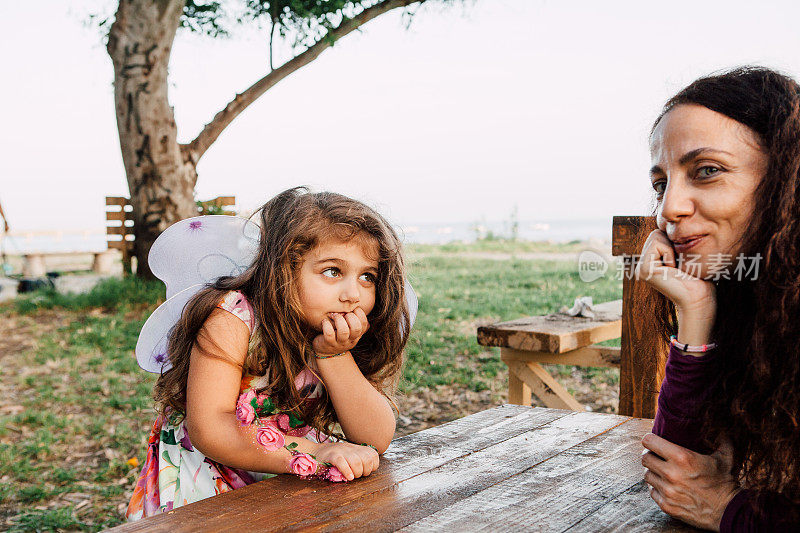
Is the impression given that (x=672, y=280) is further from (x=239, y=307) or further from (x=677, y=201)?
(x=239, y=307)

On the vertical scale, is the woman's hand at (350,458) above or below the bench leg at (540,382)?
above

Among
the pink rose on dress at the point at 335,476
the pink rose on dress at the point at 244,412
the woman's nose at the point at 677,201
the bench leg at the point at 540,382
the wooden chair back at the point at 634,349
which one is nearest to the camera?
the woman's nose at the point at 677,201

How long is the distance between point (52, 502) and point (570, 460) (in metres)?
3.21

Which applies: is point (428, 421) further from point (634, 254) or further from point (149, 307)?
point (149, 307)

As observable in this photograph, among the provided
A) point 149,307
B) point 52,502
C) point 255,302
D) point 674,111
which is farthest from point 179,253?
point 149,307

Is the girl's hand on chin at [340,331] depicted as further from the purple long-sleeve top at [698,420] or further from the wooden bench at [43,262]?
the wooden bench at [43,262]

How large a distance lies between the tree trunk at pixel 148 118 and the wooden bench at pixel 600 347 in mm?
5687

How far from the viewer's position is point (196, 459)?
1.98m

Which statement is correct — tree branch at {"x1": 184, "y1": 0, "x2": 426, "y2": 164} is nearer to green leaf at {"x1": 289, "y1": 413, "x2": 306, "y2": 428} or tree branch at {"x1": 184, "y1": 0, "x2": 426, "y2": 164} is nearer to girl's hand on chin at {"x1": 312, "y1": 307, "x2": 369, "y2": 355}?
green leaf at {"x1": 289, "y1": 413, "x2": 306, "y2": 428}

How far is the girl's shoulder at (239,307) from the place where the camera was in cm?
183

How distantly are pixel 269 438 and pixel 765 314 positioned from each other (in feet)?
3.76

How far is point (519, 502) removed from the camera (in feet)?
4.77

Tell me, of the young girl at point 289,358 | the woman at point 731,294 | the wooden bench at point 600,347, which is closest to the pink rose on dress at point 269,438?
the young girl at point 289,358

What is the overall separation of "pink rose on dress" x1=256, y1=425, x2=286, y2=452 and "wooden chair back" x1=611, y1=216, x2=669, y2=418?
5.12 feet
